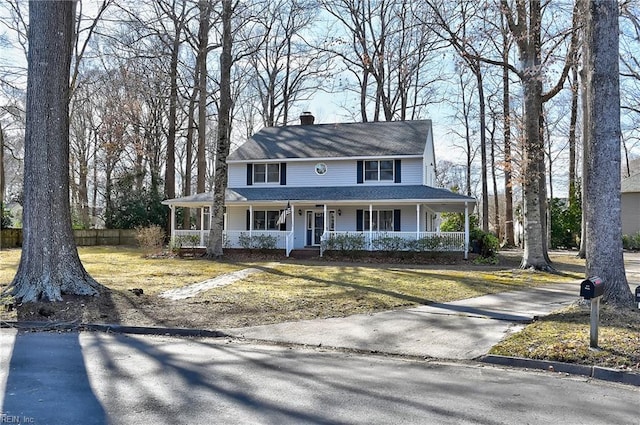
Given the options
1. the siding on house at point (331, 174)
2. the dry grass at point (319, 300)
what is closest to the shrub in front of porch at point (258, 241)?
the siding on house at point (331, 174)

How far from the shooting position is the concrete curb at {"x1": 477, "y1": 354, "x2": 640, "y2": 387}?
543 cm

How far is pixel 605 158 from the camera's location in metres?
7.95

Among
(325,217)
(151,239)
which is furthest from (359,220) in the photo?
(151,239)

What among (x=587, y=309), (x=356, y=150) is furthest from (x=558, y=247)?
(x=587, y=309)

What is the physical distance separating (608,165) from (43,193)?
1001 cm

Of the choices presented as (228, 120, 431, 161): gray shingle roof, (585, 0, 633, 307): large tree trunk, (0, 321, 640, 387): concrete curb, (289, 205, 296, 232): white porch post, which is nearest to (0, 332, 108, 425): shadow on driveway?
(0, 321, 640, 387): concrete curb

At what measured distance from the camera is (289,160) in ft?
85.1

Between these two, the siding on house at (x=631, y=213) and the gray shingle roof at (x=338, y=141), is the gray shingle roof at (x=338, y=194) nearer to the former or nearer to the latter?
the gray shingle roof at (x=338, y=141)

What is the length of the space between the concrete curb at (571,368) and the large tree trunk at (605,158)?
2597 millimetres

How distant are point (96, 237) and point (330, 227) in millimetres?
16029

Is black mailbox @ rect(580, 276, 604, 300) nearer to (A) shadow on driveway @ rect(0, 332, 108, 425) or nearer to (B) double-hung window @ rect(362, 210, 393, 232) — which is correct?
(A) shadow on driveway @ rect(0, 332, 108, 425)

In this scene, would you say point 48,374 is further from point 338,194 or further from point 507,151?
point 507,151

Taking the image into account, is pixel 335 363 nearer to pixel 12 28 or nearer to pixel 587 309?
pixel 587 309

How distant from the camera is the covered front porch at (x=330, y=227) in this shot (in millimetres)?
22281
